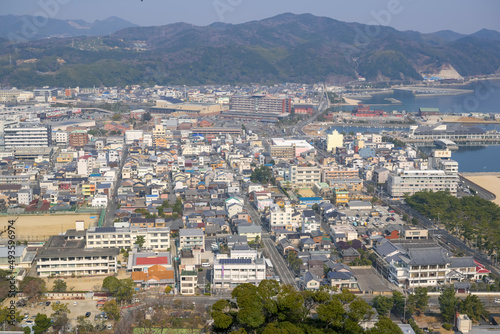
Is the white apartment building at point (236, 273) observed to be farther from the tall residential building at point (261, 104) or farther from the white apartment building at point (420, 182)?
the tall residential building at point (261, 104)

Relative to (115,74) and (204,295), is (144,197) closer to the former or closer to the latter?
(204,295)

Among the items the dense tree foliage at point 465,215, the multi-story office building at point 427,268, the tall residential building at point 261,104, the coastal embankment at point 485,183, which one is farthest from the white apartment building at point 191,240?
the tall residential building at point 261,104

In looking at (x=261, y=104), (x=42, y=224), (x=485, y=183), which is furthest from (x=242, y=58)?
(x=42, y=224)

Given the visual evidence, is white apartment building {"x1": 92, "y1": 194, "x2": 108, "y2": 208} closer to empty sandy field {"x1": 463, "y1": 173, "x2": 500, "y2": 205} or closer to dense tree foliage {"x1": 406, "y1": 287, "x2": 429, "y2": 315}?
dense tree foliage {"x1": 406, "y1": 287, "x2": 429, "y2": 315}

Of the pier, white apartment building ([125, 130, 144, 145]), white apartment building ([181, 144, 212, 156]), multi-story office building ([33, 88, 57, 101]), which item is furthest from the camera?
multi-story office building ([33, 88, 57, 101])

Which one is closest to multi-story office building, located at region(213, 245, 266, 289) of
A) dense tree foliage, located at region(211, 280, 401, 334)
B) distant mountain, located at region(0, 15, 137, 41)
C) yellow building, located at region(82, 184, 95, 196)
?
dense tree foliage, located at region(211, 280, 401, 334)

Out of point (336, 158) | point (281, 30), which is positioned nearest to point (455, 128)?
point (336, 158)

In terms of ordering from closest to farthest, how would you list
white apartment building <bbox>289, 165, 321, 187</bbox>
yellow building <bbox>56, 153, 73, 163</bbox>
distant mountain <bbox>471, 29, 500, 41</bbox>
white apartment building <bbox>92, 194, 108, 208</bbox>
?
white apartment building <bbox>92, 194, 108, 208</bbox>
white apartment building <bbox>289, 165, 321, 187</bbox>
yellow building <bbox>56, 153, 73, 163</bbox>
distant mountain <bbox>471, 29, 500, 41</bbox>
